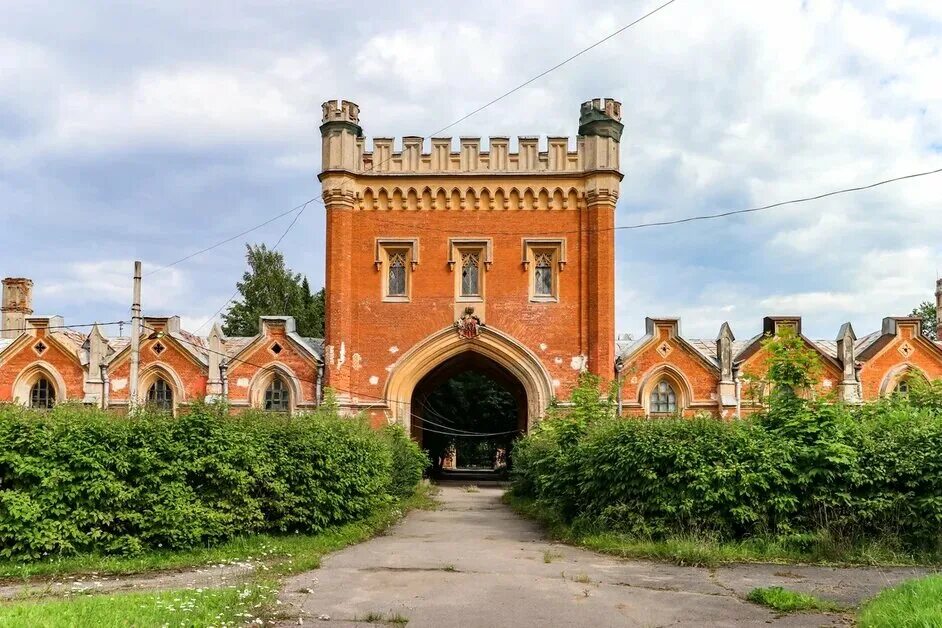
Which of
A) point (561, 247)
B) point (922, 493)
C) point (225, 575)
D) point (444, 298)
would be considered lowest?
point (225, 575)

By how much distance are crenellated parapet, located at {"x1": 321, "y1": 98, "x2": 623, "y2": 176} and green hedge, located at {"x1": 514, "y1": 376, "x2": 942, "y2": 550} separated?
565 inches

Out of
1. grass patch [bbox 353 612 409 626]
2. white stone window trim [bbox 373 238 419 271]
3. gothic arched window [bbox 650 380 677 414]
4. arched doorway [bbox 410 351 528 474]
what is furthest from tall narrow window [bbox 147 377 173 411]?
grass patch [bbox 353 612 409 626]

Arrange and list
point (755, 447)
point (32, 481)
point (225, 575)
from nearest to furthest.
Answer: point (225, 575) → point (32, 481) → point (755, 447)

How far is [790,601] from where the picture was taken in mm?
8312

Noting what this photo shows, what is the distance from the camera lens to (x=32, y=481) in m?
11.3

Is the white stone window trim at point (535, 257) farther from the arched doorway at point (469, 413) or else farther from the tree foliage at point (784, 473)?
the tree foliage at point (784, 473)

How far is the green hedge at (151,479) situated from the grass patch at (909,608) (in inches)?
338

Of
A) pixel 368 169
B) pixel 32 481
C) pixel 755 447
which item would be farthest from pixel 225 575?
pixel 368 169

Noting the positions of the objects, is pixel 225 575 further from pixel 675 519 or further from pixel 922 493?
pixel 922 493

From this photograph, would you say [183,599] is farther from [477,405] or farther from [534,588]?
[477,405]

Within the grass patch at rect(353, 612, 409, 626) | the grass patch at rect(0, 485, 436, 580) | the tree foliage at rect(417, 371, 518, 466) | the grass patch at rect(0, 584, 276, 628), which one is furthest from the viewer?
the tree foliage at rect(417, 371, 518, 466)

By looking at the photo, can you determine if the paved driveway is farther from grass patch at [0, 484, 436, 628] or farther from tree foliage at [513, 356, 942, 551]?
tree foliage at [513, 356, 942, 551]

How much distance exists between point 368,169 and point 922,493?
746 inches

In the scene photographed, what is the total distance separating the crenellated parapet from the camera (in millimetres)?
26188
